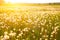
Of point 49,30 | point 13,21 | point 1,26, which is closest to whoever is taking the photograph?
point 49,30

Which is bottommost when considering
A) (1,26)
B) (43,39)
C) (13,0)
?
(43,39)

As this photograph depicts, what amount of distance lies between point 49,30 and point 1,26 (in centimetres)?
83

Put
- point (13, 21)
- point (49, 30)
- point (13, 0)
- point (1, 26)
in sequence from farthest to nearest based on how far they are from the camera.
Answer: point (13, 0), point (13, 21), point (1, 26), point (49, 30)

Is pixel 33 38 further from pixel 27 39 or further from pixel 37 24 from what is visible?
pixel 37 24

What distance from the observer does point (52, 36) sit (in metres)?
2.74

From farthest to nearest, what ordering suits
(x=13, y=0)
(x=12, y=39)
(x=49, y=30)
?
(x=13, y=0), (x=49, y=30), (x=12, y=39)

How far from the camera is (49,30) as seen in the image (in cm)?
311

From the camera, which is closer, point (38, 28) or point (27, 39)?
point (27, 39)

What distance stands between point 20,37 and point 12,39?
0.13m

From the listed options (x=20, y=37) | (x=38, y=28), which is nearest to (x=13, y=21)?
(x=38, y=28)

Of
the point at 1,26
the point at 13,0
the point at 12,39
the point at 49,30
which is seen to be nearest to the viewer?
the point at 12,39

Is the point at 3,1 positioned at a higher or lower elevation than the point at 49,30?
higher

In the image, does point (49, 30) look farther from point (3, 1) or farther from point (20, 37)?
point (3, 1)

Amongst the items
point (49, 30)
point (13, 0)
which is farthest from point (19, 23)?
point (13, 0)
